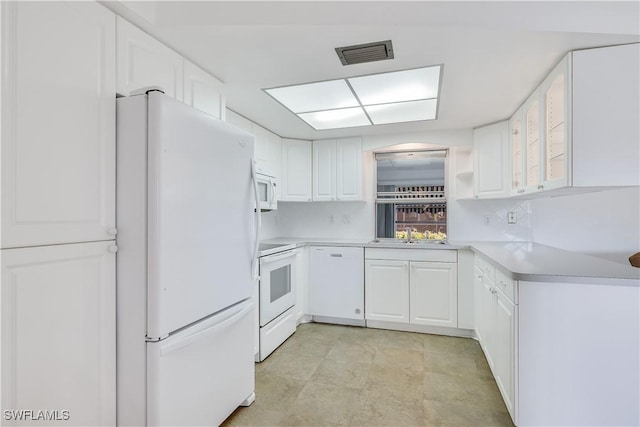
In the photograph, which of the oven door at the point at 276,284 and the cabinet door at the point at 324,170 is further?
the cabinet door at the point at 324,170

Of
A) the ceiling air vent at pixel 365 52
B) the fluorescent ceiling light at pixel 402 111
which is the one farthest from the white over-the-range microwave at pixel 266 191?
the ceiling air vent at pixel 365 52

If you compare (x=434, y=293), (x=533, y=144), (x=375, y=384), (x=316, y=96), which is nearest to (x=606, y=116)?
(x=533, y=144)

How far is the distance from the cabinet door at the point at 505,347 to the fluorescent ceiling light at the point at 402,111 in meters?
1.61

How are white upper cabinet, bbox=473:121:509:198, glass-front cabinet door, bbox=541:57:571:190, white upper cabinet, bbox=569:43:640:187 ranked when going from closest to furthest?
white upper cabinet, bbox=569:43:640:187 → glass-front cabinet door, bbox=541:57:571:190 → white upper cabinet, bbox=473:121:509:198

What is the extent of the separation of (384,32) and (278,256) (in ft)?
6.50

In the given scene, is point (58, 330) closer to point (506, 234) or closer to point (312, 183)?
point (312, 183)

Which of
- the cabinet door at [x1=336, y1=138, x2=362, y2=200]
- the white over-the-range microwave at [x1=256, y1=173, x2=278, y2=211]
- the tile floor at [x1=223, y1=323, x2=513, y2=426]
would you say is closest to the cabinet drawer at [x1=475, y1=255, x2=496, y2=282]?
the tile floor at [x1=223, y1=323, x2=513, y2=426]

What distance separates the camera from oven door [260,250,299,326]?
2.75m

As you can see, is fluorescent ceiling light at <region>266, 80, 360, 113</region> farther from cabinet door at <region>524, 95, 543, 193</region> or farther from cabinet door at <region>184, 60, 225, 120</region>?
cabinet door at <region>524, 95, 543, 193</region>

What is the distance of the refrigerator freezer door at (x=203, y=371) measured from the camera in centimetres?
145

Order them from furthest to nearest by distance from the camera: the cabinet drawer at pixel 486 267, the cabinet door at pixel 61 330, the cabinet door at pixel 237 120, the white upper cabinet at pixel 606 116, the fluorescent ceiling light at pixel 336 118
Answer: the fluorescent ceiling light at pixel 336 118, the cabinet door at pixel 237 120, the cabinet drawer at pixel 486 267, the white upper cabinet at pixel 606 116, the cabinet door at pixel 61 330

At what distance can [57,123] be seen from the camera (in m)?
1.26

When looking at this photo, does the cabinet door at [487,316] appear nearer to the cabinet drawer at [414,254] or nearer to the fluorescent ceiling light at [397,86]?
the cabinet drawer at [414,254]

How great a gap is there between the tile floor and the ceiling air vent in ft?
7.00
